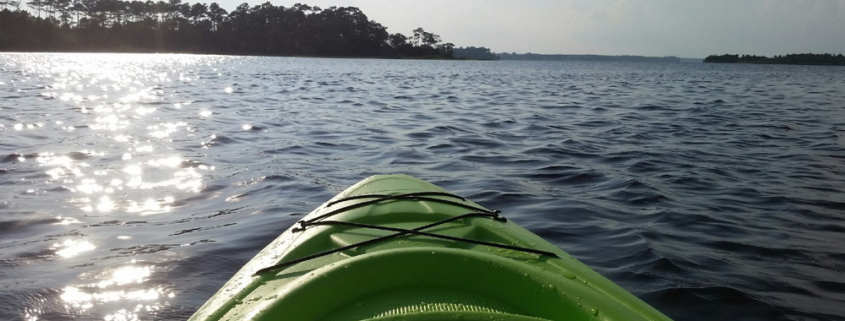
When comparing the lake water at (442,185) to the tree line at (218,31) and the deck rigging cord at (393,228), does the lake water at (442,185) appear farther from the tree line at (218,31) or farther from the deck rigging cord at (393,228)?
the tree line at (218,31)

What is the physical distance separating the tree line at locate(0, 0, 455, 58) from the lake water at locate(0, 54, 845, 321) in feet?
247

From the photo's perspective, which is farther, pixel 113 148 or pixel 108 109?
pixel 108 109

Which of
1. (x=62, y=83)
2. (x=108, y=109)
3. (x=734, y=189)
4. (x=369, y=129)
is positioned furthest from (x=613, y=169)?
(x=62, y=83)

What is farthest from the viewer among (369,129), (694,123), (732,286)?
(694,123)

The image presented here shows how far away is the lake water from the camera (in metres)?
3.80

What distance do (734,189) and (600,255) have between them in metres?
2.53

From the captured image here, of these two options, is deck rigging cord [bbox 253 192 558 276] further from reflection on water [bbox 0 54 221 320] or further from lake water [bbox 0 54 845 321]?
reflection on water [bbox 0 54 221 320]

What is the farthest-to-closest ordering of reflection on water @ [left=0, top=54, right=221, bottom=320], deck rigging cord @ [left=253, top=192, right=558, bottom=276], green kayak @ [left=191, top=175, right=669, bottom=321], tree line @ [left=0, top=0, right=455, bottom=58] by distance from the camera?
tree line @ [left=0, top=0, right=455, bottom=58], reflection on water @ [left=0, top=54, right=221, bottom=320], deck rigging cord @ [left=253, top=192, right=558, bottom=276], green kayak @ [left=191, top=175, right=669, bottom=321]

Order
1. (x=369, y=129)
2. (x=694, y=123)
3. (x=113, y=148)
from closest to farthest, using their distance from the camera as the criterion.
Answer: (x=113, y=148) < (x=369, y=129) < (x=694, y=123)

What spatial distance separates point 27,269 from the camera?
12.9ft

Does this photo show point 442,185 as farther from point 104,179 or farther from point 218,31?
point 218,31

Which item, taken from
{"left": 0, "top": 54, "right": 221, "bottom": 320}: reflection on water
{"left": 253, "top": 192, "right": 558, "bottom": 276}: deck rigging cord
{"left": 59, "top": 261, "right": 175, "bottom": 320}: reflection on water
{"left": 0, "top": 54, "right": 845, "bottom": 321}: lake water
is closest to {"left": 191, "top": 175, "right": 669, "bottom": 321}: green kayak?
{"left": 253, "top": 192, "right": 558, "bottom": 276}: deck rigging cord

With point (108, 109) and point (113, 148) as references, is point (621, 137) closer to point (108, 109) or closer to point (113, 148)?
point (113, 148)

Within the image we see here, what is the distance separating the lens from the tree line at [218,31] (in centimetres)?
8294
